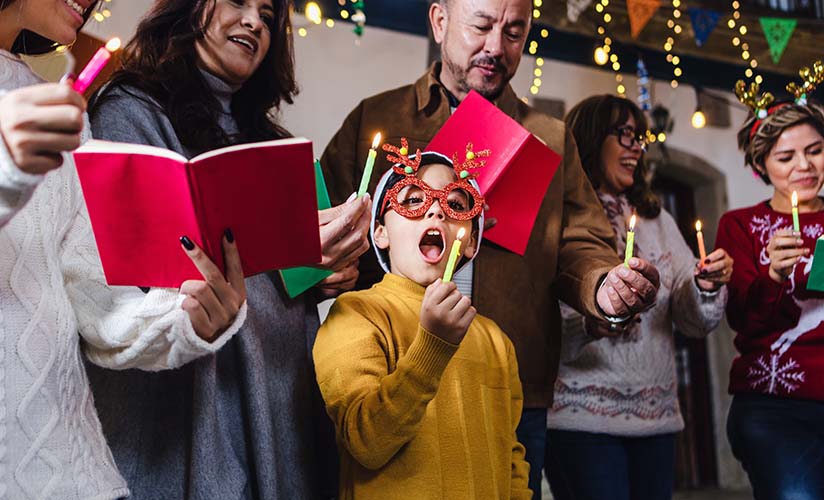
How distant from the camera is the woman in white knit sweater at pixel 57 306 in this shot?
94cm

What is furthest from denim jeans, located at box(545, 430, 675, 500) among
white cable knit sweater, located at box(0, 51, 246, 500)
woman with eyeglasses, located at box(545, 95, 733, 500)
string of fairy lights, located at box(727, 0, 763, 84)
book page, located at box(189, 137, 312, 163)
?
string of fairy lights, located at box(727, 0, 763, 84)

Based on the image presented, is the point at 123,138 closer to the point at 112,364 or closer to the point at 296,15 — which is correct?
the point at 112,364

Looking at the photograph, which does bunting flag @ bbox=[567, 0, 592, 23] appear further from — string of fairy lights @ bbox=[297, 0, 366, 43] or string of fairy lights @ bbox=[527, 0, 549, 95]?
string of fairy lights @ bbox=[297, 0, 366, 43]

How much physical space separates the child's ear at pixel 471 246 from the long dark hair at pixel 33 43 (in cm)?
79

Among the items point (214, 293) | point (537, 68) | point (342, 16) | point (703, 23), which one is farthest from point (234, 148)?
point (537, 68)

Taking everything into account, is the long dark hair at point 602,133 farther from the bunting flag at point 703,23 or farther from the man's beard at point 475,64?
the bunting flag at point 703,23

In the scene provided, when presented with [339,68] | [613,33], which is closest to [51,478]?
[339,68]

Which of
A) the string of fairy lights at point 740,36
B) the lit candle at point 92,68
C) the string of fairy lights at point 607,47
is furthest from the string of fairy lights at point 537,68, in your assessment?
the lit candle at point 92,68

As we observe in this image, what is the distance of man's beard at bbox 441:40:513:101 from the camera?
206cm

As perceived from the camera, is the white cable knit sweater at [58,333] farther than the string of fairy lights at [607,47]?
No

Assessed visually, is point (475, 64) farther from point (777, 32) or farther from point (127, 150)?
point (777, 32)

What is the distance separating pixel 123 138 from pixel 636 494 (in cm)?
162

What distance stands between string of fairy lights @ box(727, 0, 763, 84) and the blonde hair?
3.45 metres

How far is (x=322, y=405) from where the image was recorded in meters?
1.64
